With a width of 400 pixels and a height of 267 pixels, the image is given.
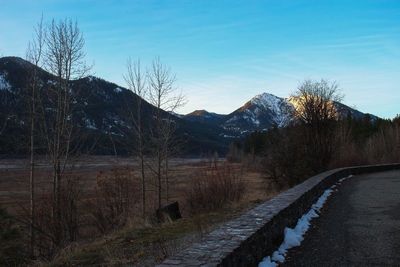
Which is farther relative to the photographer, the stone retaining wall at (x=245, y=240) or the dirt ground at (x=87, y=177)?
the dirt ground at (x=87, y=177)

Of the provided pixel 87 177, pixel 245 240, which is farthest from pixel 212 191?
pixel 245 240

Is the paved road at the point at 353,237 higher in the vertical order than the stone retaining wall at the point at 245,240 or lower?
lower

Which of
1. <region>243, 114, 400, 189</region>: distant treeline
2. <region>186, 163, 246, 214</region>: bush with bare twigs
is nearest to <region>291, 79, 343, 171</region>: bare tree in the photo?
<region>243, 114, 400, 189</region>: distant treeline

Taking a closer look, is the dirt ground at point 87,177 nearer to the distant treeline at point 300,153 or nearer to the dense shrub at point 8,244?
the dense shrub at point 8,244

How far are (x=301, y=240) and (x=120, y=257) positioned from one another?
3563mm

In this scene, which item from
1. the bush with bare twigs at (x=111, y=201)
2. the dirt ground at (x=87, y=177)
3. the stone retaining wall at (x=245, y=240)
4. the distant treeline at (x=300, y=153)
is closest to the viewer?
the stone retaining wall at (x=245, y=240)

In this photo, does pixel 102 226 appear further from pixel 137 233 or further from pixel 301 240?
pixel 301 240

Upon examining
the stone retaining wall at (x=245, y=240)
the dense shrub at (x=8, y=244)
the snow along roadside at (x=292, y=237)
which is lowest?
the dense shrub at (x=8, y=244)

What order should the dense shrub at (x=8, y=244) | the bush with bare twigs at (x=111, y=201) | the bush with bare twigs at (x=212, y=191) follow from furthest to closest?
the bush with bare twigs at (x=212, y=191)
the bush with bare twigs at (x=111, y=201)
the dense shrub at (x=8, y=244)

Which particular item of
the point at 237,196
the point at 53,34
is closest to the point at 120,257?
the point at 237,196

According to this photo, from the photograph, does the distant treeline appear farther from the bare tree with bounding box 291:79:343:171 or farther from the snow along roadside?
the snow along roadside

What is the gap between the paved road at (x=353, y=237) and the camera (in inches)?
179

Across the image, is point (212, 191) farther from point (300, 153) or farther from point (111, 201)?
point (300, 153)

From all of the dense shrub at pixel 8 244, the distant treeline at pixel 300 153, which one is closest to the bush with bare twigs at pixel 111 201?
the dense shrub at pixel 8 244
